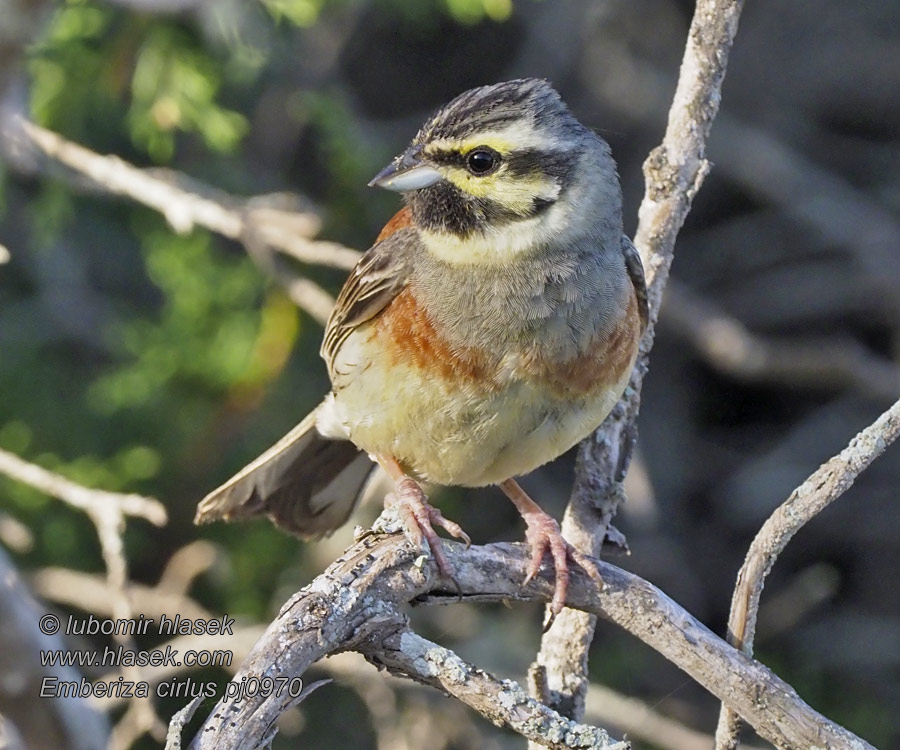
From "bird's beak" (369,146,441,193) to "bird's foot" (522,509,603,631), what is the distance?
3.27ft

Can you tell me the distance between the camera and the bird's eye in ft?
11.2

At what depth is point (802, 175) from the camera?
20.4 feet

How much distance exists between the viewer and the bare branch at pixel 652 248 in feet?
11.0

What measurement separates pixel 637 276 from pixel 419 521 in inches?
42.6

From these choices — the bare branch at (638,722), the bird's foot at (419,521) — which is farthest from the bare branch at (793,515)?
the bare branch at (638,722)

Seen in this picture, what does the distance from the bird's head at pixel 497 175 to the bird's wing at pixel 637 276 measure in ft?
0.61

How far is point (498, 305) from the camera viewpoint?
137 inches

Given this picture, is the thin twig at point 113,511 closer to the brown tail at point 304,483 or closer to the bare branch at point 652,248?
the brown tail at point 304,483

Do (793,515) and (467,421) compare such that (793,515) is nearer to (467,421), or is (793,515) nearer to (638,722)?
(467,421)

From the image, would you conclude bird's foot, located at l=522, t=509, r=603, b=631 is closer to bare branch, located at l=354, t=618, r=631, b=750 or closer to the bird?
the bird

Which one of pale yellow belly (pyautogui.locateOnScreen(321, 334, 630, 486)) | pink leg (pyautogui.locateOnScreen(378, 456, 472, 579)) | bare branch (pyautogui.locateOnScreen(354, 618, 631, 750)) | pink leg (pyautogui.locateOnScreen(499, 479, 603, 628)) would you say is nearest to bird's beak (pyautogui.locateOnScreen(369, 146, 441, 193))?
pale yellow belly (pyautogui.locateOnScreen(321, 334, 630, 486))

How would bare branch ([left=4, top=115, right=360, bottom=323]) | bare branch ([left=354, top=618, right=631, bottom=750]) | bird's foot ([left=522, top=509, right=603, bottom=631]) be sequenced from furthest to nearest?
bare branch ([left=4, top=115, right=360, bottom=323]), bird's foot ([left=522, top=509, right=603, bottom=631]), bare branch ([left=354, top=618, right=631, bottom=750])

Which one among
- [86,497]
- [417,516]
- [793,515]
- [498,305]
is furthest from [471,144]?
[86,497]

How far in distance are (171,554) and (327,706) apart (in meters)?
1.00
